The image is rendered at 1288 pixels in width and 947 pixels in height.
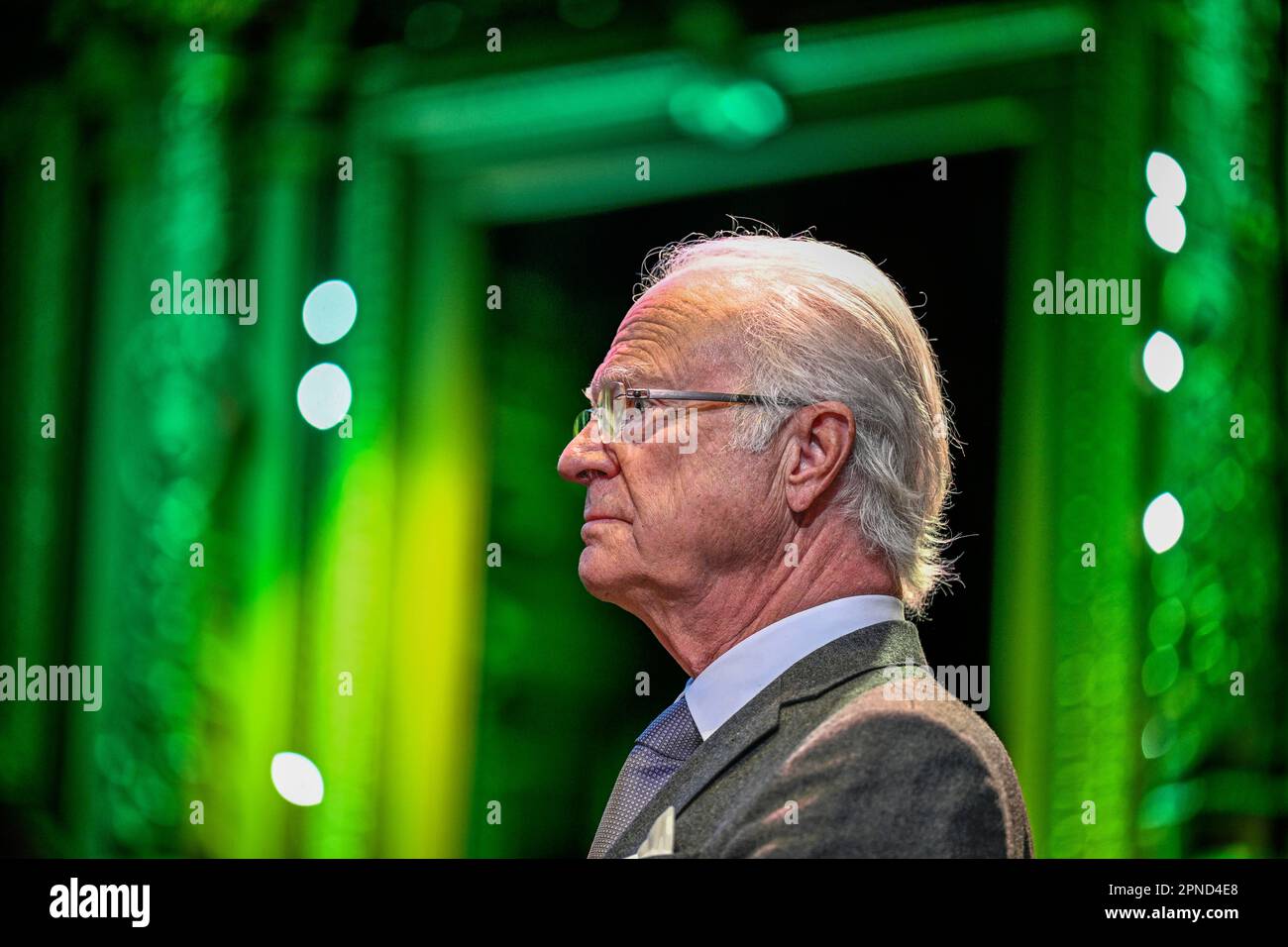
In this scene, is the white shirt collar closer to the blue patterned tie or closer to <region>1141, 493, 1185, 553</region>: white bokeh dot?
the blue patterned tie

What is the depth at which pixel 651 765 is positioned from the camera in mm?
1908

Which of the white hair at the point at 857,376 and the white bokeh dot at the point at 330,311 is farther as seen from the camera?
the white bokeh dot at the point at 330,311

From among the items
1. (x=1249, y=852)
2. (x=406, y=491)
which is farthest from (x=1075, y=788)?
(x=406, y=491)

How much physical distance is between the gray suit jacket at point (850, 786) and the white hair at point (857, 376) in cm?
32

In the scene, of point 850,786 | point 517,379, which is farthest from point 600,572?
point 517,379

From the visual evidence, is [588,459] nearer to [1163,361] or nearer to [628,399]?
[628,399]

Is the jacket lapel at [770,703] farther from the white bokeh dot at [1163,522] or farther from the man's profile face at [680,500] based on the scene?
the white bokeh dot at [1163,522]

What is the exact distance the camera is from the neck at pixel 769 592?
1876 millimetres

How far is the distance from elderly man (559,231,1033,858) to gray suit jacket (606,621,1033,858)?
0.06ft

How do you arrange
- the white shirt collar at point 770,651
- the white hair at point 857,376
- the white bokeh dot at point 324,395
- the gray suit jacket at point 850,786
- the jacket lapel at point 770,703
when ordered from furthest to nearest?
the white bokeh dot at point 324,395 → the white hair at point 857,376 → the white shirt collar at point 770,651 → the jacket lapel at point 770,703 → the gray suit jacket at point 850,786

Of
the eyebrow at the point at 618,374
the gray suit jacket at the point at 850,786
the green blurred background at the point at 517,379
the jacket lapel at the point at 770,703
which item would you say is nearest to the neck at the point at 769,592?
the jacket lapel at the point at 770,703

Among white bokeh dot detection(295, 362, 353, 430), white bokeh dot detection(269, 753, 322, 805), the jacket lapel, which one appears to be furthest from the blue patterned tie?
white bokeh dot detection(295, 362, 353, 430)

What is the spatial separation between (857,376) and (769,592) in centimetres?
35

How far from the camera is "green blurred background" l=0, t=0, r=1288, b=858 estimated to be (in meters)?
2.94
